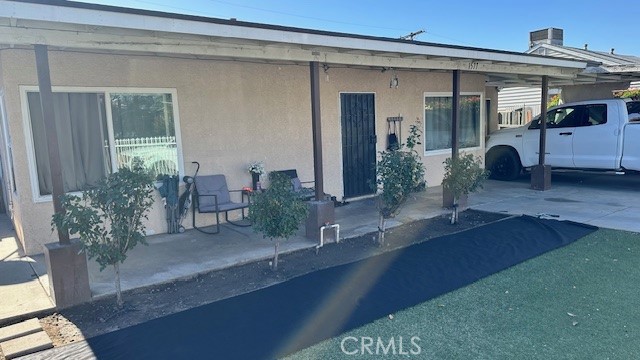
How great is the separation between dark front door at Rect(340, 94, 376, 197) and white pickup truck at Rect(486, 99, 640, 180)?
3878 millimetres

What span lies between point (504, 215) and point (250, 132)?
419 cm

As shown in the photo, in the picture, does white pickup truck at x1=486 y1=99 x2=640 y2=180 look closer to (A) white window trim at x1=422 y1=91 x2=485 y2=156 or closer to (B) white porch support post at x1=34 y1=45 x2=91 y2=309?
(A) white window trim at x1=422 y1=91 x2=485 y2=156

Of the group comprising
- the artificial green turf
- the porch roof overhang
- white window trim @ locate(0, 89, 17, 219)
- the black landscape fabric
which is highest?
the porch roof overhang

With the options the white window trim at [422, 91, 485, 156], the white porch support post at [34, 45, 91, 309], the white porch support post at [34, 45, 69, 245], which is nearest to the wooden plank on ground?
the white porch support post at [34, 45, 91, 309]

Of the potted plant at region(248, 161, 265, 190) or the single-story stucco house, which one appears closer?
the single-story stucco house

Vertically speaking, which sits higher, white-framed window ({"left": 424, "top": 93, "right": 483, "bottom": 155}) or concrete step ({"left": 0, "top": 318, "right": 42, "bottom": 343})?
white-framed window ({"left": 424, "top": 93, "right": 483, "bottom": 155})

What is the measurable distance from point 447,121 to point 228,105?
5.37 m

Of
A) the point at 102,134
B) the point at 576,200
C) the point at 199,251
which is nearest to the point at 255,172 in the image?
the point at 199,251

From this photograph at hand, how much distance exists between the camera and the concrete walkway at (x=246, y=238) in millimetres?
4348

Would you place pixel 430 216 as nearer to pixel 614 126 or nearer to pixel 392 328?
pixel 392 328

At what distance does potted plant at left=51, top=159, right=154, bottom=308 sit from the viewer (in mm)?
3701

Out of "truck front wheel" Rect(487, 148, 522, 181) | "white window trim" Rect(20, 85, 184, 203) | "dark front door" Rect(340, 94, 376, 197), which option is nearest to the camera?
"white window trim" Rect(20, 85, 184, 203)

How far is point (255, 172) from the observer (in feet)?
22.9

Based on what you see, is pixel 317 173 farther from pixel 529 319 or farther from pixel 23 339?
pixel 23 339
